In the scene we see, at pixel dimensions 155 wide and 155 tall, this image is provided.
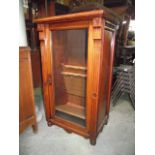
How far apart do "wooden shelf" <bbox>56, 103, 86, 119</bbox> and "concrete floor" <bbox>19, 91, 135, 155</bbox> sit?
0.25m

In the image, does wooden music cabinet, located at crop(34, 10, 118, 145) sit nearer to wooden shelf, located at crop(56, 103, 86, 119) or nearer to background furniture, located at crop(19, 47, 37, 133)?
wooden shelf, located at crop(56, 103, 86, 119)

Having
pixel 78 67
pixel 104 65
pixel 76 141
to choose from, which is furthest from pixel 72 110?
pixel 104 65

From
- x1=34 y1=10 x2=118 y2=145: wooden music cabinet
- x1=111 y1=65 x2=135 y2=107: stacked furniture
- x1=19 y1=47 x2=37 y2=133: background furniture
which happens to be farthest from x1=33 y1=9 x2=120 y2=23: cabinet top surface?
x1=111 y1=65 x2=135 y2=107: stacked furniture

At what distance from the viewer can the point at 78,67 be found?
6.02 feet

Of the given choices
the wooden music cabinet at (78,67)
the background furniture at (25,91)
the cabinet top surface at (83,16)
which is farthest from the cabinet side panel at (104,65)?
the background furniture at (25,91)

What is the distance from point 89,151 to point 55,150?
355mm

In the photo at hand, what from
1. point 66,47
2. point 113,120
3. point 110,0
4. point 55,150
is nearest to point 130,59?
point 110,0

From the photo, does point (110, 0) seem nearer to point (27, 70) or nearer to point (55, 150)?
point (27, 70)

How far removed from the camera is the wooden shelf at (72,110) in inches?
70.9

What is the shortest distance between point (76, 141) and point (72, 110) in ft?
1.25

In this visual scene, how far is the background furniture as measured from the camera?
1.54 meters

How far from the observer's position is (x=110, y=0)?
3.11 meters
